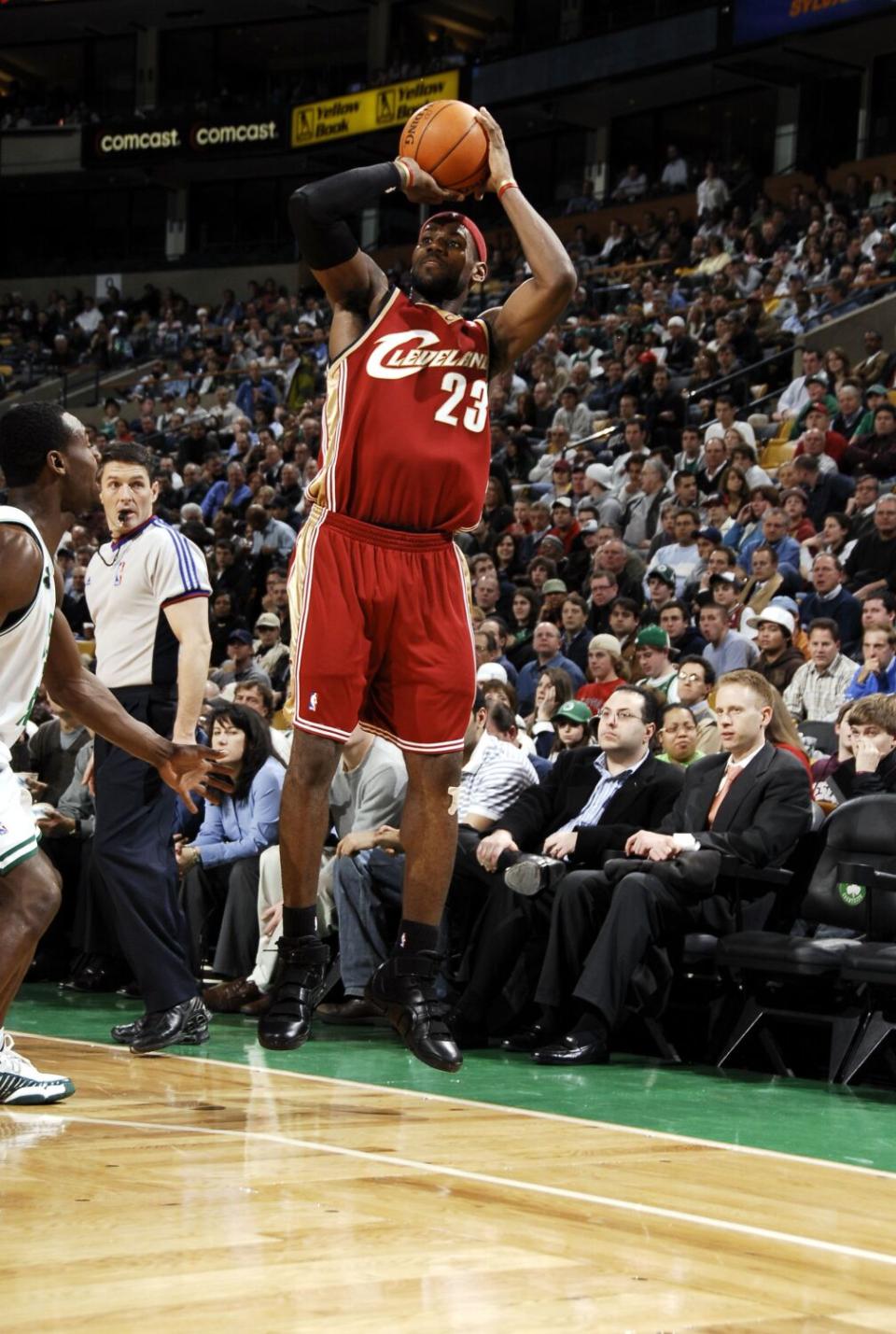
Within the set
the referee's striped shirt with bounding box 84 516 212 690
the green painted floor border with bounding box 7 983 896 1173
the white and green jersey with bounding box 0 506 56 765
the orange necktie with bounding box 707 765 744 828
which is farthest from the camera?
the orange necktie with bounding box 707 765 744 828

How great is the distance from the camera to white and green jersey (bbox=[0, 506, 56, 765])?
4.23 metres

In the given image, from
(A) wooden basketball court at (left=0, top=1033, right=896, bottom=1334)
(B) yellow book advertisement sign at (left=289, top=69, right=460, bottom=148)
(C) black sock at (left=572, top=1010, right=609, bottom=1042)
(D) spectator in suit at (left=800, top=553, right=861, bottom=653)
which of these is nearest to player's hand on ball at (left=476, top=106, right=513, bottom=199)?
(A) wooden basketball court at (left=0, top=1033, right=896, bottom=1334)

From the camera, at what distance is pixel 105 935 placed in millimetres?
8500

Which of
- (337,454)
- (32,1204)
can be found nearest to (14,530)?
(337,454)

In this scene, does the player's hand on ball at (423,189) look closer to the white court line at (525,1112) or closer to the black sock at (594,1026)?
the white court line at (525,1112)

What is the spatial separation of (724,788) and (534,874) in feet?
2.80

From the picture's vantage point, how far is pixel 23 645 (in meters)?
4.27

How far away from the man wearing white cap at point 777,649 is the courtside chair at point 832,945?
292 centimetres

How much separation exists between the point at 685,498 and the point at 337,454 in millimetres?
8571

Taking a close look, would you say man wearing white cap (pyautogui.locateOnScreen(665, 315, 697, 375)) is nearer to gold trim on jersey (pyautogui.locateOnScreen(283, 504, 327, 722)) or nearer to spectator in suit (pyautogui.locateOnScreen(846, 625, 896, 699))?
spectator in suit (pyautogui.locateOnScreen(846, 625, 896, 699))

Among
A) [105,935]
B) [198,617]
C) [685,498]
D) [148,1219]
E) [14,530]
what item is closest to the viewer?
[148,1219]

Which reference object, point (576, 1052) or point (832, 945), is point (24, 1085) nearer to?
point (576, 1052)

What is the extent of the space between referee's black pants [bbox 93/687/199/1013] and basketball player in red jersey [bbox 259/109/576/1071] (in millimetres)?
1451

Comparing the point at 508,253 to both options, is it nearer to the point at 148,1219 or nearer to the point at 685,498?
the point at 685,498
